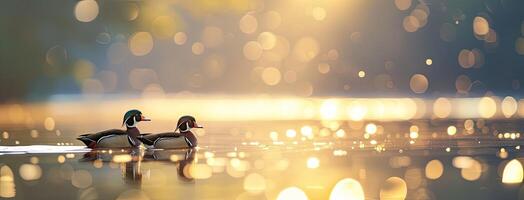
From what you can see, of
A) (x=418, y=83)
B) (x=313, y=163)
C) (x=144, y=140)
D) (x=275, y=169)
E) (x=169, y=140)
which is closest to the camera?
(x=275, y=169)

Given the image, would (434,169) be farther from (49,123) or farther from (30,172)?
(49,123)

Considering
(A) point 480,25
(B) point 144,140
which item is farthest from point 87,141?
(A) point 480,25

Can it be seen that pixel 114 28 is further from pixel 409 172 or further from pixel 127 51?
pixel 127 51

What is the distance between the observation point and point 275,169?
24.6m

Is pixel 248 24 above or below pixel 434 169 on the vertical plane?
above

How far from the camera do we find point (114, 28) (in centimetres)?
5216

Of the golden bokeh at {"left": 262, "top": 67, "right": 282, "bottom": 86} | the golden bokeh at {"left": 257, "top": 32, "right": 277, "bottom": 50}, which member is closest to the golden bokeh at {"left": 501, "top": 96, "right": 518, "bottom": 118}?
the golden bokeh at {"left": 262, "top": 67, "right": 282, "bottom": 86}

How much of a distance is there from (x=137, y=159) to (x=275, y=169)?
13.2 feet

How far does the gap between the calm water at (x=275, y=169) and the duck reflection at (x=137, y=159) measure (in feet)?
0.07

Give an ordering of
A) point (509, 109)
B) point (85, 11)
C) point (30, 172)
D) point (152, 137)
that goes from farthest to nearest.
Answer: point (509, 109) → point (85, 11) → point (152, 137) → point (30, 172)

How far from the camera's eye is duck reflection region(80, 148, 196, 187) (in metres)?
23.2

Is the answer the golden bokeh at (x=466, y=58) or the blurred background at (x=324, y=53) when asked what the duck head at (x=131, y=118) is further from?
the golden bokeh at (x=466, y=58)

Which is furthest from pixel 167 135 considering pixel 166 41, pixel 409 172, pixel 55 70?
pixel 166 41

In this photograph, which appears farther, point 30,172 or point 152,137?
point 152,137
